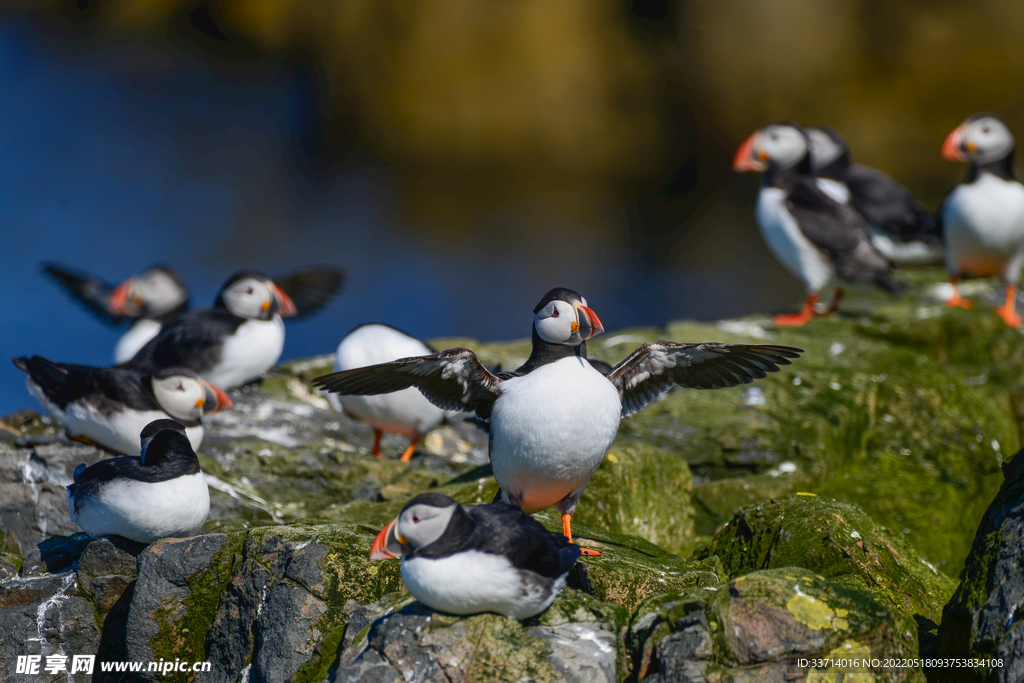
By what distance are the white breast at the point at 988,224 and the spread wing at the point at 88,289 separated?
881 centimetres

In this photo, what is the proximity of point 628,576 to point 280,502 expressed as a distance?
9.35ft

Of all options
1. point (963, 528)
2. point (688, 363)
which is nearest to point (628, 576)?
point (688, 363)

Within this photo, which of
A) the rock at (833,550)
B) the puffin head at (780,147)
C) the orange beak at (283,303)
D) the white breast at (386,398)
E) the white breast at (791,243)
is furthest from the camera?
the puffin head at (780,147)

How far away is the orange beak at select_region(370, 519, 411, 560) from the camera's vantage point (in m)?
3.35

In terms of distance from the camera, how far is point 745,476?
702cm

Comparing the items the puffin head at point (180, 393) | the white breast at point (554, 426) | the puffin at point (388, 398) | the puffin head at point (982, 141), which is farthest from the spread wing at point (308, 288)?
the puffin head at point (982, 141)

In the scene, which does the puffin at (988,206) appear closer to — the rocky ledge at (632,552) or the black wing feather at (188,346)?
the rocky ledge at (632,552)

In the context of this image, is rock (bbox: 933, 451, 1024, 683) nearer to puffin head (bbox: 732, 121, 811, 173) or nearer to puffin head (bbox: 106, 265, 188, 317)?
puffin head (bbox: 732, 121, 811, 173)

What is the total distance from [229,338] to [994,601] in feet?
19.5

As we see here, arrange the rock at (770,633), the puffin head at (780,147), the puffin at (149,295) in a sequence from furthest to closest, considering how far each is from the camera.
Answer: the puffin head at (780,147) < the puffin at (149,295) < the rock at (770,633)

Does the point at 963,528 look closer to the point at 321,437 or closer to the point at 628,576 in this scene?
the point at 628,576

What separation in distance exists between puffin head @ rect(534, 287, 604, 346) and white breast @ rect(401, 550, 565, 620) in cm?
125

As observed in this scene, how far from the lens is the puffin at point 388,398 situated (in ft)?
22.8

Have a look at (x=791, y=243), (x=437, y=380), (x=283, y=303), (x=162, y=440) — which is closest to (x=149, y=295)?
(x=283, y=303)
